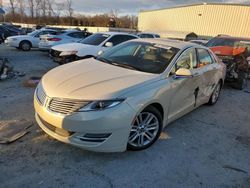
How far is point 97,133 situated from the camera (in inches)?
127

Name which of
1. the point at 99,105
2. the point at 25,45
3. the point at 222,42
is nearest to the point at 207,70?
the point at 99,105

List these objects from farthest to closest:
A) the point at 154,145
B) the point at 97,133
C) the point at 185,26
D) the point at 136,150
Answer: the point at 185,26, the point at 154,145, the point at 136,150, the point at 97,133

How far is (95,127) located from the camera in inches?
124

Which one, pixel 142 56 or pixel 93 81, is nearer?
pixel 93 81

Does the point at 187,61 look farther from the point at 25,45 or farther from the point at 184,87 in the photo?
the point at 25,45

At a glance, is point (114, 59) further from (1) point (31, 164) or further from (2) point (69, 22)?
(2) point (69, 22)

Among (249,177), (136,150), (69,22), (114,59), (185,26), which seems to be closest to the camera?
(249,177)

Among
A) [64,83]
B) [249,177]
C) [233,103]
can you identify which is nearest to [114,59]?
[64,83]

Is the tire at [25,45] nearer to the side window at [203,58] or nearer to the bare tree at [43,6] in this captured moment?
the side window at [203,58]

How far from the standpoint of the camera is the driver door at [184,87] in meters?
4.24

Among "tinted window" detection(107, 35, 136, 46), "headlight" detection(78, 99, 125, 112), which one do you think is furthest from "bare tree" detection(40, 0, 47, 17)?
"headlight" detection(78, 99, 125, 112)

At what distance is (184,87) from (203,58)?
1338 mm

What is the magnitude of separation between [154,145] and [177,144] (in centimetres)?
41

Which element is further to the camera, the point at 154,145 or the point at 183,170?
the point at 154,145
